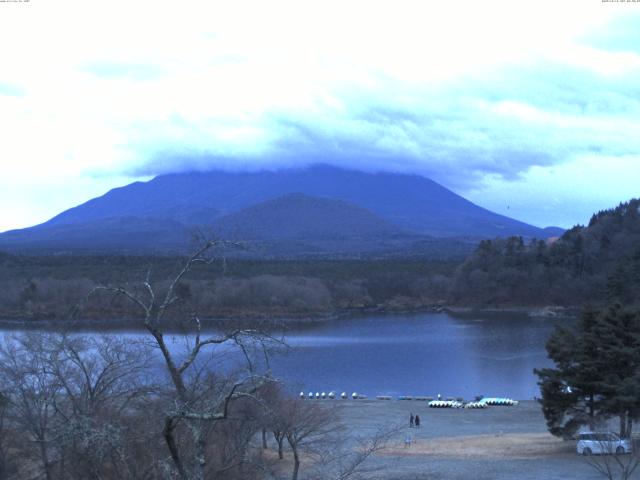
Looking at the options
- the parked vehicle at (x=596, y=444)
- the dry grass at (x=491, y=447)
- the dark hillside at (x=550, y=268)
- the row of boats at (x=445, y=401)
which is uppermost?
the dark hillside at (x=550, y=268)

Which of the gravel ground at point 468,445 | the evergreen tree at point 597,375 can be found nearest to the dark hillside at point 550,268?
the gravel ground at point 468,445

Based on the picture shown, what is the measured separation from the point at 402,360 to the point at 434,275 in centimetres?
4951

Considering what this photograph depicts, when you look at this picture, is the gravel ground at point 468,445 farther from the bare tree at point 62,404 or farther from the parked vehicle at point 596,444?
the bare tree at point 62,404

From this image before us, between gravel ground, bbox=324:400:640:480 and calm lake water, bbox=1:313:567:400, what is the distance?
3.51 m

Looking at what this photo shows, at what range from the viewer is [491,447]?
24672mm

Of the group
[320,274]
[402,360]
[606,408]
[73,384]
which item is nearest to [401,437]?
[606,408]

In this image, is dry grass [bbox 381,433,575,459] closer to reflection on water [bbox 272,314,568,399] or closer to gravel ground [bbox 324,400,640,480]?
gravel ground [bbox 324,400,640,480]

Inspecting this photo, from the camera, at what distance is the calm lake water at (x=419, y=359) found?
135 ft

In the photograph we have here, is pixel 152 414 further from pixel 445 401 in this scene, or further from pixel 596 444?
pixel 445 401

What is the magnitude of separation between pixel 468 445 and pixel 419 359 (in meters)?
24.4

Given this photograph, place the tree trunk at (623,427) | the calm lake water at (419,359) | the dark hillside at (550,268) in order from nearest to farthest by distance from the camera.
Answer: the tree trunk at (623,427), the calm lake water at (419,359), the dark hillside at (550,268)

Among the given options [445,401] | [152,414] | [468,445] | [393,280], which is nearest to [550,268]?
[393,280]

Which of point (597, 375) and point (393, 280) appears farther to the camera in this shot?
point (393, 280)

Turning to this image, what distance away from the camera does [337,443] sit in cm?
2019
